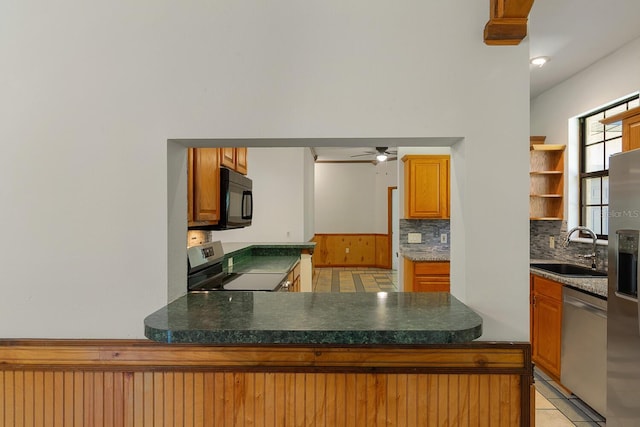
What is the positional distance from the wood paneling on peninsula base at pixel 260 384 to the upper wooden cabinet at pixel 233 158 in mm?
1372

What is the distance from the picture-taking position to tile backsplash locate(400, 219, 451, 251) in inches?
170

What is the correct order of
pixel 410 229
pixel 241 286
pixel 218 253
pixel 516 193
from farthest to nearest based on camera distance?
pixel 410 229, pixel 218 253, pixel 241 286, pixel 516 193

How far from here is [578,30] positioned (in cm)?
266

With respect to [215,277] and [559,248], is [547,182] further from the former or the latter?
[215,277]

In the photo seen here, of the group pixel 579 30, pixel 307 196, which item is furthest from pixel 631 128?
pixel 307 196

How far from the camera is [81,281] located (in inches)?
53.2

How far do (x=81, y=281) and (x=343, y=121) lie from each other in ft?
3.71

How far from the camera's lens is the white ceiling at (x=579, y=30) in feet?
7.72

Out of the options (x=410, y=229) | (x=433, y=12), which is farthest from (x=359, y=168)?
(x=433, y=12)

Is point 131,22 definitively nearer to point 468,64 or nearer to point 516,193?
point 468,64

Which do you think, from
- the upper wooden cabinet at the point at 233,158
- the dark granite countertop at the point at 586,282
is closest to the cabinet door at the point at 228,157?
the upper wooden cabinet at the point at 233,158

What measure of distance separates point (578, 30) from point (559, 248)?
6.74ft

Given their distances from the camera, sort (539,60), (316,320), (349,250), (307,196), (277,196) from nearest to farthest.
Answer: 1. (316,320)
2. (539,60)
3. (277,196)
4. (307,196)
5. (349,250)

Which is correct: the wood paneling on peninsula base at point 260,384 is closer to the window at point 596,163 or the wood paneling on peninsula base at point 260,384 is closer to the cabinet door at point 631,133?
the cabinet door at point 631,133
